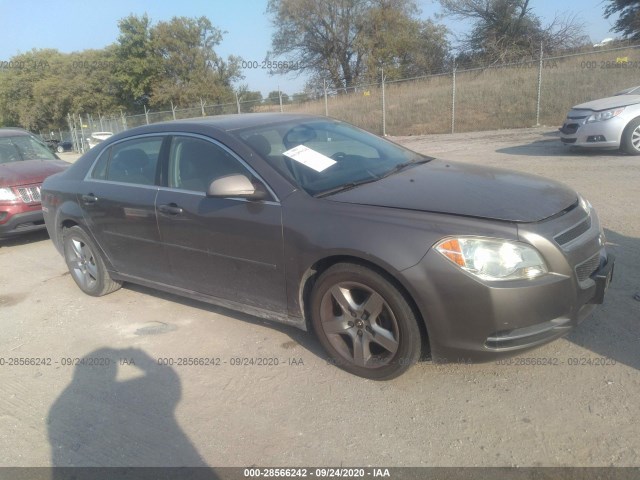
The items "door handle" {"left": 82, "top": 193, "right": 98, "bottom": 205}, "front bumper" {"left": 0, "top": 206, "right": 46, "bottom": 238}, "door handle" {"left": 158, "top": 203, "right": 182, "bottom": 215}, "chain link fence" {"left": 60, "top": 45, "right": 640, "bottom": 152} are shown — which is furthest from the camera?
"chain link fence" {"left": 60, "top": 45, "right": 640, "bottom": 152}

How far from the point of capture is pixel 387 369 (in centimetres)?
299

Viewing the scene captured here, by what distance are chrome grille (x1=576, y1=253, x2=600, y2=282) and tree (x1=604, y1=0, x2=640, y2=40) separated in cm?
2932

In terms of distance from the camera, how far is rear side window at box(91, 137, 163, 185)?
4.08 metres

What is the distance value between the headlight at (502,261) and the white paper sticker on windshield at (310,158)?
130 cm

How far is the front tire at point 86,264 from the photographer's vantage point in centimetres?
478

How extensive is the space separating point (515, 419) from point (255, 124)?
8.89 feet

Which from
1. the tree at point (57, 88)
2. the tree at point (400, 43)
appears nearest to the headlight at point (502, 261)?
the tree at point (400, 43)

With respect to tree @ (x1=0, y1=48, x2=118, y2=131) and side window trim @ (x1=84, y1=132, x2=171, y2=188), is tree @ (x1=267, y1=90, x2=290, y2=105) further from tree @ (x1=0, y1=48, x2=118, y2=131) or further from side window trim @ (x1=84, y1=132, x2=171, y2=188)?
tree @ (x1=0, y1=48, x2=118, y2=131)

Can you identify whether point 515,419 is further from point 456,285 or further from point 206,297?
point 206,297

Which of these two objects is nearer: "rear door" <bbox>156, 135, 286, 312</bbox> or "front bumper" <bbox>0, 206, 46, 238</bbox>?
"rear door" <bbox>156, 135, 286, 312</bbox>

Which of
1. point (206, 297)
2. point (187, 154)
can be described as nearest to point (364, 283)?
point (206, 297)

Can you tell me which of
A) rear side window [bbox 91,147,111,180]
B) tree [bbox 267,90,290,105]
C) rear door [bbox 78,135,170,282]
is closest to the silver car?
rear door [bbox 78,135,170,282]

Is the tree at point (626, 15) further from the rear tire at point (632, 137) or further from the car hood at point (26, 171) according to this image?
the car hood at point (26, 171)

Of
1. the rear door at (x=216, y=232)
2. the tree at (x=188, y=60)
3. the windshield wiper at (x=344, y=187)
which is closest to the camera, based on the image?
the windshield wiper at (x=344, y=187)
